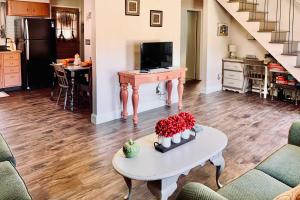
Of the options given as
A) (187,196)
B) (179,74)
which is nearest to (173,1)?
(179,74)

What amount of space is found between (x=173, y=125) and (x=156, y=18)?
358cm

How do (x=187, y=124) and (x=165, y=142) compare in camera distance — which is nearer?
(x=165, y=142)

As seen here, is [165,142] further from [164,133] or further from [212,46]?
[212,46]

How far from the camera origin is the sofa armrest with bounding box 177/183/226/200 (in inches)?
68.4

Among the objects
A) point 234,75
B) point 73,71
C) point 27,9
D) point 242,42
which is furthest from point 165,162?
point 27,9

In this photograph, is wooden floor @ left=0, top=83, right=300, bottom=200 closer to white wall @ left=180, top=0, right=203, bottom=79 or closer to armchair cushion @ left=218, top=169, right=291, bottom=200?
armchair cushion @ left=218, top=169, right=291, bottom=200

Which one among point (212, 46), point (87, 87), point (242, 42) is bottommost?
point (87, 87)

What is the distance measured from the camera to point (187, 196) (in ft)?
5.96

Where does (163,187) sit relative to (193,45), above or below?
below

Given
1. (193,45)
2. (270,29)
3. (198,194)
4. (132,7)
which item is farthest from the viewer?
(193,45)

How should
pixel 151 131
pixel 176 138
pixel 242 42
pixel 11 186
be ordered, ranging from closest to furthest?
pixel 11 186, pixel 176 138, pixel 151 131, pixel 242 42

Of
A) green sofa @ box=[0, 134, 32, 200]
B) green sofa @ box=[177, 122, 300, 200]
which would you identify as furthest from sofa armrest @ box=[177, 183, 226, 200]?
green sofa @ box=[0, 134, 32, 200]

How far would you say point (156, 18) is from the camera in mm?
5879

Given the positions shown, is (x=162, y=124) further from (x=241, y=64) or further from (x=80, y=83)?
(x=241, y=64)
